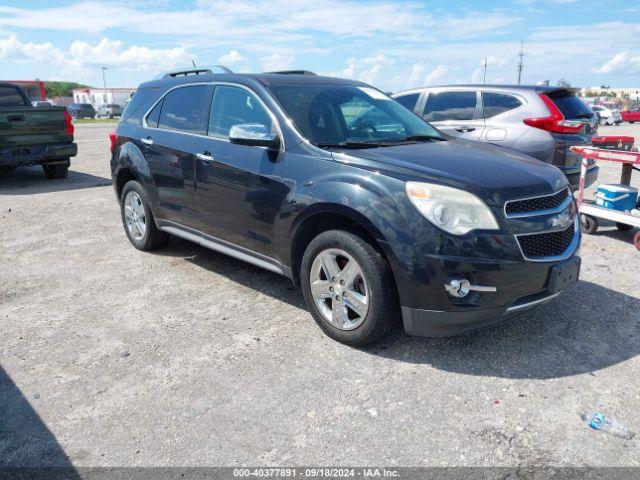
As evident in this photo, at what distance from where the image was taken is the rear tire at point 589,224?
252 inches

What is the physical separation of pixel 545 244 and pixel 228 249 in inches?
96.1

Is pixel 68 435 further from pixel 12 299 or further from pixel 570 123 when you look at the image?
pixel 570 123

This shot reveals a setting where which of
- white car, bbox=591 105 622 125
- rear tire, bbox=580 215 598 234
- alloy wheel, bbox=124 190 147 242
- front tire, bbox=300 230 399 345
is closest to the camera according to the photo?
front tire, bbox=300 230 399 345

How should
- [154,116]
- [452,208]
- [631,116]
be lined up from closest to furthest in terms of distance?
[452,208], [154,116], [631,116]

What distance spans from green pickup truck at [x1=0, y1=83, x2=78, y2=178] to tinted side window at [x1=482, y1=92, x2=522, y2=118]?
311 inches

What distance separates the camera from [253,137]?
12.5 feet

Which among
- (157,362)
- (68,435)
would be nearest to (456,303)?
(157,362)

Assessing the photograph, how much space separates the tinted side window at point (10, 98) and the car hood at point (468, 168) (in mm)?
10060

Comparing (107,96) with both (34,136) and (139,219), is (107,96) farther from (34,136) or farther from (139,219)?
(139,219)

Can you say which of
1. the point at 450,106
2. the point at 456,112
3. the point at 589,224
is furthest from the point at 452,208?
the point at 450,106

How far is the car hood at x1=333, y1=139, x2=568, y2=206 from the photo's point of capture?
3.21 m

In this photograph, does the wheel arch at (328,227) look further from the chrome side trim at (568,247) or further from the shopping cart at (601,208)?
the shopping cart at (601,208)

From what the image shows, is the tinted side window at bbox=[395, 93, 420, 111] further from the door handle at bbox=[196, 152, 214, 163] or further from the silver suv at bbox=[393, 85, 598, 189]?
the door handle at bbox=[196, 152, 214, 163]

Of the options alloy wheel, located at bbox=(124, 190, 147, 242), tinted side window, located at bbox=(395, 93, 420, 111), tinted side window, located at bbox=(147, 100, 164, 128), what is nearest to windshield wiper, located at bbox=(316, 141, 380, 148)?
tinted side window, located at bbox=(147, 100, 164, 128)
